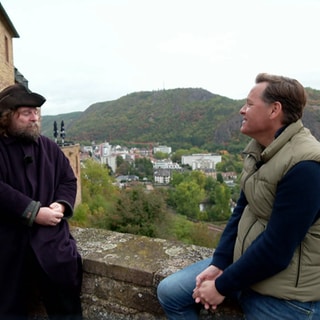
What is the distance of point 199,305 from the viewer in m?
1.86

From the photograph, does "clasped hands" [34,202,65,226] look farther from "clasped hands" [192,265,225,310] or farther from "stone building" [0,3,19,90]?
"stone building" [0,3,19,90]

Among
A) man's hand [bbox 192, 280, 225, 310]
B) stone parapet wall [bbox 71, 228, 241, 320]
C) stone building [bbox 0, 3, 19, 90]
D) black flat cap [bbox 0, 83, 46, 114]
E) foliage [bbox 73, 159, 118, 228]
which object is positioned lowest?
foliage [bbox 73, 159, 118, 228]

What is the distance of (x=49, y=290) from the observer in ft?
6.78

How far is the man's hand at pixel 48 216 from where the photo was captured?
2.02 meters

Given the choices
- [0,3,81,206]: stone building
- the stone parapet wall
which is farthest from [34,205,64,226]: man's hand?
[0,3,81,206]: stone building

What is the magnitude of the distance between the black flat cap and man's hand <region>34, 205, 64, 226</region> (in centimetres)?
65

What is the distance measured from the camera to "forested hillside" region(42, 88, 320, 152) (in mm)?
113188

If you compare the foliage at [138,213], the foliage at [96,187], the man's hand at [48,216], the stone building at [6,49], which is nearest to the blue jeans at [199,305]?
the man's hand at [48,216]

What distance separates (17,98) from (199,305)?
1.61 metres

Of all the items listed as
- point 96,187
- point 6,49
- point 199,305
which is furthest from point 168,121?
point 199,305

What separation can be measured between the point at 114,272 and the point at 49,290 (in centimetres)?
40

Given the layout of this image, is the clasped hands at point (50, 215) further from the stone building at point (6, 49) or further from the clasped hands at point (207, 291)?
the stone building at point (6, 49)

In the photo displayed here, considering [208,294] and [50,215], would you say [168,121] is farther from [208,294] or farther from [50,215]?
[208,294]

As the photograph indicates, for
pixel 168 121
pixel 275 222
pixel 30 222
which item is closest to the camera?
pixel 275 222
